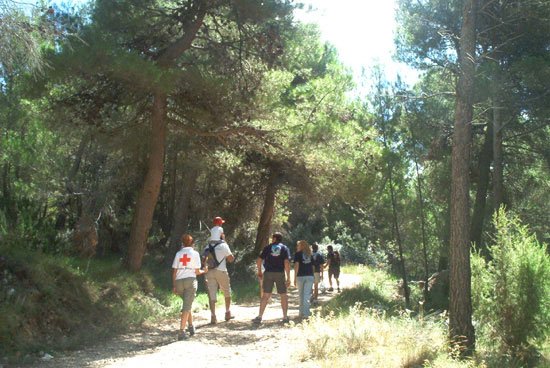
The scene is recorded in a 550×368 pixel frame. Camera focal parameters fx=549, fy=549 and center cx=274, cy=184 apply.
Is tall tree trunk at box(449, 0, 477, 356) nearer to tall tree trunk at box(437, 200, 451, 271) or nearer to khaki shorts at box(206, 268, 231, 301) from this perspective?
khaki shorts at box(206, 268, 231, 301)

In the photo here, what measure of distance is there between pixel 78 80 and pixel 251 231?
15730mm

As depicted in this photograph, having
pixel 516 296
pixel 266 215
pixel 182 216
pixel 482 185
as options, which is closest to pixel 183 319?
pixel 516 296

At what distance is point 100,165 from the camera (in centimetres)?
2042

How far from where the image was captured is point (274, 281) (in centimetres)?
1143

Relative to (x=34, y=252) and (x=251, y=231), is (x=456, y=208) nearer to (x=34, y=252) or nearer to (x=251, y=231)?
(x=34, y=252)

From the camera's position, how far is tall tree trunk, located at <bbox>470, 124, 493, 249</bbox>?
18.9m

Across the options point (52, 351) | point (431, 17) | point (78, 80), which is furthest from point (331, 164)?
point (52, 351)

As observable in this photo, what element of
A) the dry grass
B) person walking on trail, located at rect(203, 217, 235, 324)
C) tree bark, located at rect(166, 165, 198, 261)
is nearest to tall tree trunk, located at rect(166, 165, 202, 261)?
tree bark, located at rect(166, 165, 198, 261)

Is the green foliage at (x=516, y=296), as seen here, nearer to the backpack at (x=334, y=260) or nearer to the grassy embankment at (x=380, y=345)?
the grassy embankment at (x=380, y=345)

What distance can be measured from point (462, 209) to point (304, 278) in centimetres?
398

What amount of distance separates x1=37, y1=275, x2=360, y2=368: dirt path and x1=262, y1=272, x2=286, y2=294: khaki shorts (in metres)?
0.73

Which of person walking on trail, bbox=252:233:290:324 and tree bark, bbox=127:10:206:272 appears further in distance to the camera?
tree bark, bbox=127:10:206:272

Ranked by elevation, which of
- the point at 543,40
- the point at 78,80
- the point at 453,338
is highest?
the point at 543,40

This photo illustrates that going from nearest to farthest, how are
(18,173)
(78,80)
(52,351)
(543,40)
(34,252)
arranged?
1. (52,351)
2. (34,252)
3. (78,80)
4. (543,40)
5. (18,173)
